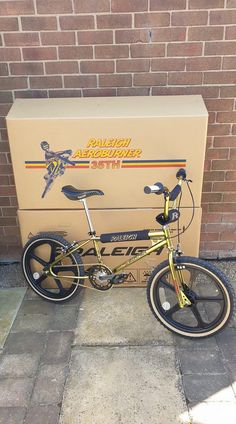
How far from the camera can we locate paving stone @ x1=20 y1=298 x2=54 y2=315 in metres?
3.33

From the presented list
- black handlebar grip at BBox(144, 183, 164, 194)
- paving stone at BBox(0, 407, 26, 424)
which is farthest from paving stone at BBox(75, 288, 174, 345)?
black handlebar grip at BBox(144, 183, 164, 194)

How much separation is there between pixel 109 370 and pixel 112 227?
3.53 feet

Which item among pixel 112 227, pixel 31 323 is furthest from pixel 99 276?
pixel 31 323

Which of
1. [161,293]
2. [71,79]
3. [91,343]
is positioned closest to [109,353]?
[91,343]

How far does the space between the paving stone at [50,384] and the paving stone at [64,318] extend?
0.38 meters

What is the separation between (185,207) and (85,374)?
140 cm

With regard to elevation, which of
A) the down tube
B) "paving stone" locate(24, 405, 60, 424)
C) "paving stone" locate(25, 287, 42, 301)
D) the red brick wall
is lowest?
"paving stone" locate(25, 287, 42, 301)

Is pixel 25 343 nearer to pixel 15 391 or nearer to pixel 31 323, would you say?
pixel 31 323

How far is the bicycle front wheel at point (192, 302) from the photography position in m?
2.81

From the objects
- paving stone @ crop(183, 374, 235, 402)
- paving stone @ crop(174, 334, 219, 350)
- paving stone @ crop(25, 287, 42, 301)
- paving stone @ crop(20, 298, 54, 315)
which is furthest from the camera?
paving stone @ crop(25, 287, 42, 301)

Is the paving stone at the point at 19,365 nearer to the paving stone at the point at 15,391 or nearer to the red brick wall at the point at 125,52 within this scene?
the paving stone at the point at 15,391

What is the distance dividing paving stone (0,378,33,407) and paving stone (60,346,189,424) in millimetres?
244

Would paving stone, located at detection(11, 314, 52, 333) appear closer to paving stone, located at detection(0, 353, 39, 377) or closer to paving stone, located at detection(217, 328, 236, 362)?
paving stone, located at detection(0, 353, 39, 377)

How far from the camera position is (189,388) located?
8.52ft
